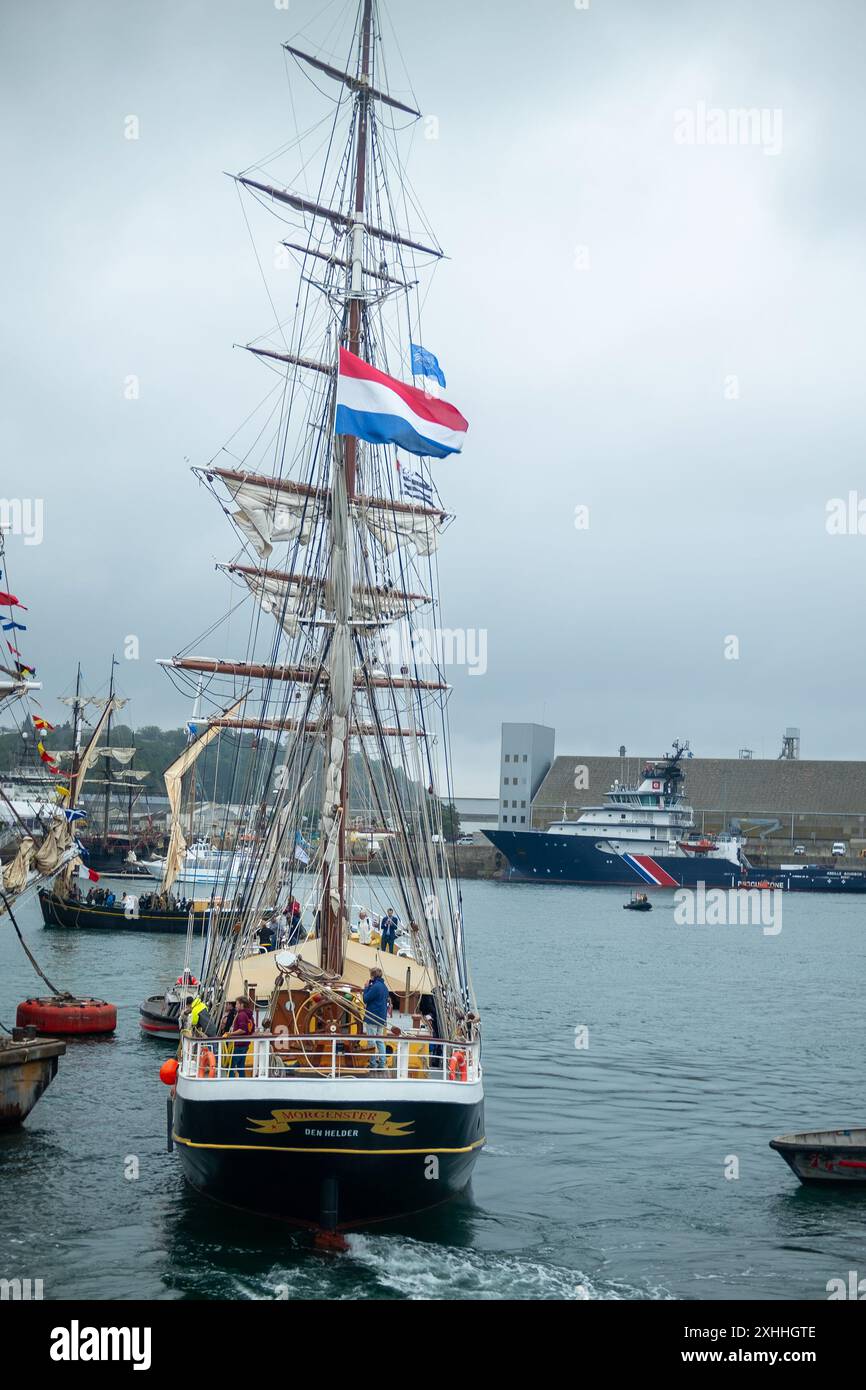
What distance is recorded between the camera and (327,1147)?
18.8 meters

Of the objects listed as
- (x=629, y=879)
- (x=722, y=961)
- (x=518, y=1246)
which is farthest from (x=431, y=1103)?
(x=629, y=879)

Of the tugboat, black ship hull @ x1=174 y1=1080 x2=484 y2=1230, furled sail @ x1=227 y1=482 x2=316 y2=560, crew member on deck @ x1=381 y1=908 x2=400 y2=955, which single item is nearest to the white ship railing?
black ship hull @ x1=174 y1=1080 x2=484 y2=1230

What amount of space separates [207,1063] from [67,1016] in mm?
18487

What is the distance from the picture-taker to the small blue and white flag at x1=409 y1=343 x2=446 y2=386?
100ft

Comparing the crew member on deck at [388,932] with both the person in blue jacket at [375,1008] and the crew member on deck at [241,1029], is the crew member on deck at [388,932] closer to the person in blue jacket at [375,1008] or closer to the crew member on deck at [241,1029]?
the crew member on deck at [241,1029]

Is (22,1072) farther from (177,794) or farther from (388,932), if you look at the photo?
(177,794)

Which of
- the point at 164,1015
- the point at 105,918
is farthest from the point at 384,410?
the point at 105,918

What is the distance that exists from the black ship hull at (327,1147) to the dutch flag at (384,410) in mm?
12139

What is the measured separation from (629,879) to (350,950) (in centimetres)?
10826

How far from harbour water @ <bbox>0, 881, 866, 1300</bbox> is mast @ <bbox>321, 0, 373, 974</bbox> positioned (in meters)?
5.36

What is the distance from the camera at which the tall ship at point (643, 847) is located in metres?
130

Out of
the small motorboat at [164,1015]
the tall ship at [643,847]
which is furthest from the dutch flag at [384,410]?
the tall ship at [643,847]
